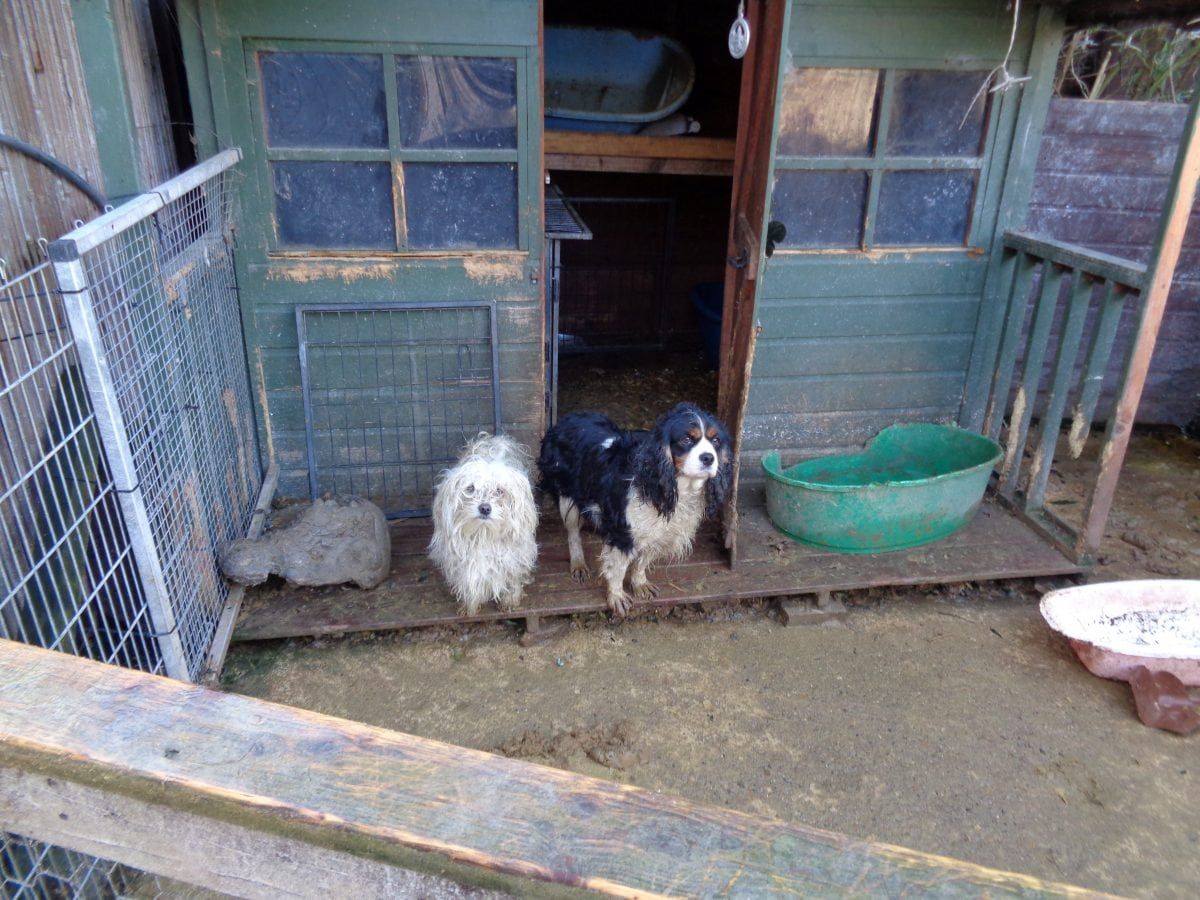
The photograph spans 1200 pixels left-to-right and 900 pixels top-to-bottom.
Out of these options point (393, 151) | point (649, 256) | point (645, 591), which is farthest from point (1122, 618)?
point (649, 256)

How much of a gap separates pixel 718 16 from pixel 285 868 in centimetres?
675

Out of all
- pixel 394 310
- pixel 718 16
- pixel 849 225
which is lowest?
pixel 394 310

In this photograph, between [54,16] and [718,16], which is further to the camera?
[718,16]

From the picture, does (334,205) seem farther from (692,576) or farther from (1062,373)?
(1062,373)

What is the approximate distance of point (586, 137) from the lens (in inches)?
192

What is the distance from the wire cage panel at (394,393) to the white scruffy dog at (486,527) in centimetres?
67

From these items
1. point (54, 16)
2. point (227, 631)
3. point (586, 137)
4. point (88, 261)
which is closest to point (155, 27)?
point (54, 16)

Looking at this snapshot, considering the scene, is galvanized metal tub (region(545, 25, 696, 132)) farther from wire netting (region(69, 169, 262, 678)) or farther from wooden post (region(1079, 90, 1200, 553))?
wooden post (region(1079, 90, 1200, 553))

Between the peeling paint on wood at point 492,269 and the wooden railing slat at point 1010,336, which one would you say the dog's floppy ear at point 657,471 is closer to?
the peeling paint on wood at point 492,269

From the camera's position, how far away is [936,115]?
4242 millimetres

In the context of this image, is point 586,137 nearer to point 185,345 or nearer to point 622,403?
point 622,403

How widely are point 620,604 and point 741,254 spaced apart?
5.61 feet

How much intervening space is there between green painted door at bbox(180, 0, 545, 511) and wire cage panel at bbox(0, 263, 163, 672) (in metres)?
1.53

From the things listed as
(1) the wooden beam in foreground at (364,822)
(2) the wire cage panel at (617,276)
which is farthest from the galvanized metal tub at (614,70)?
(1) the wooden beam in foreground at (364,822)
